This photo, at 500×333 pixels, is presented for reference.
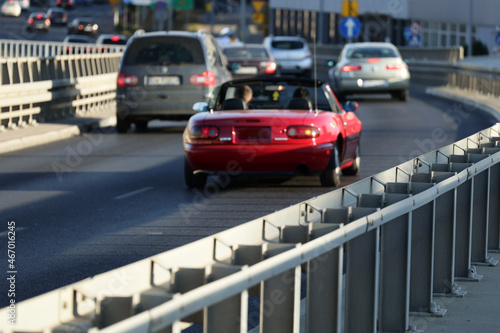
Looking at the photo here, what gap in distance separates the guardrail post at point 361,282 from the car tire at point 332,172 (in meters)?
7.58

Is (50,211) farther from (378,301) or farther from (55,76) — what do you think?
(55,76)

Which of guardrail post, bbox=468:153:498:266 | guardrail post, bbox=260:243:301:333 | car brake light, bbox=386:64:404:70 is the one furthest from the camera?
car brake light, bbox=386:64:404:70

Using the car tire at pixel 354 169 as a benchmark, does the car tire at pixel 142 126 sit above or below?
below

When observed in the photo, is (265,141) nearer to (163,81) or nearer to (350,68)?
(163,81)

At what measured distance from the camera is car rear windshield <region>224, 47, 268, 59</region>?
39.3m

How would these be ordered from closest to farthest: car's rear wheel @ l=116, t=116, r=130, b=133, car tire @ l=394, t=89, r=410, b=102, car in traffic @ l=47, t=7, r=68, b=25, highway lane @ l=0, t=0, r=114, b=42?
1. car's rear wheel @ l=116, t=116, r=130, b=133
2. car tire @ l=394, t=89, r=410, b=102
3. highway lane @ l=0, t=0, r=114, b=42
4. car in traffic @ l=47, t=7, r=68, b=25

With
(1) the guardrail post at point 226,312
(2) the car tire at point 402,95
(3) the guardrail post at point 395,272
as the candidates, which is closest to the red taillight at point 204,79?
(2) the car tire at point 402,95

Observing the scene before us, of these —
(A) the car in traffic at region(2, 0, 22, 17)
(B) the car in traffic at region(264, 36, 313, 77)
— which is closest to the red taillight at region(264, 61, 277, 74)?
(B) the car in traffic at region(264, 36, 313, 77)

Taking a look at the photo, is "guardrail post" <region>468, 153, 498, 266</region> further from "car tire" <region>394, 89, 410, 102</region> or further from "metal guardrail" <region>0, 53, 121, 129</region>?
"car tire" <region>394, 89, 410, 102</region>

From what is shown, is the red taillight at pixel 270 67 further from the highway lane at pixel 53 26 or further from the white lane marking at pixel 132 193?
Answer: the highway lane at pixel 53 26

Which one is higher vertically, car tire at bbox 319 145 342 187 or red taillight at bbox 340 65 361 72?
car tire at bbox 319 145 342 187

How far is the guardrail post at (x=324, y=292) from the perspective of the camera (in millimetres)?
5156

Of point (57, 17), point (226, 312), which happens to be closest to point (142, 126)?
point (226, 312)

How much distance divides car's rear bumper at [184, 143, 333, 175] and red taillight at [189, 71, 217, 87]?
9.13 m
